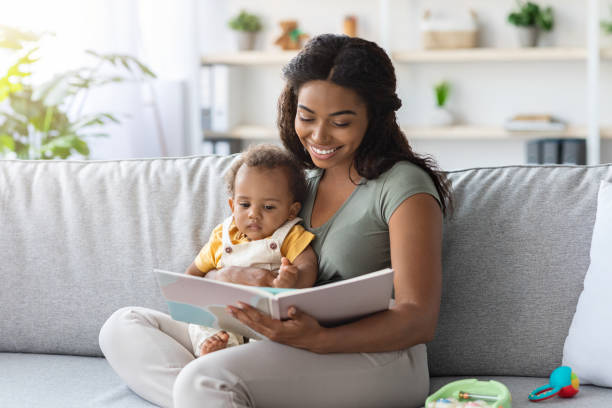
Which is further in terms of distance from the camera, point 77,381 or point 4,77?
point 4,77

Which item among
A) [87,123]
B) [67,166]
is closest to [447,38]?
[87,123]

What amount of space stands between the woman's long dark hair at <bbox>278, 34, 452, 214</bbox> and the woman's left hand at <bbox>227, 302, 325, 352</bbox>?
393mm

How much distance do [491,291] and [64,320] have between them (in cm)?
102

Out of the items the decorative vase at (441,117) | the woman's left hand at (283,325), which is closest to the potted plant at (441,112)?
the decorative vase at (441,117)

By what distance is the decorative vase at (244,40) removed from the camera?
4203 mm

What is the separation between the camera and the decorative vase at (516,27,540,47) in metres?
3.84

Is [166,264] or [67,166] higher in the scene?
[67,166]

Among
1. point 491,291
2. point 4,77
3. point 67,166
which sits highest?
point 4,77

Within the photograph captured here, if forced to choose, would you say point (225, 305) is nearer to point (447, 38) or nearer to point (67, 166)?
point (67, 166)

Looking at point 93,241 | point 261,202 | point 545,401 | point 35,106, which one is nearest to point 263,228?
point 261,202

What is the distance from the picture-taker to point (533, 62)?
13.2 ft

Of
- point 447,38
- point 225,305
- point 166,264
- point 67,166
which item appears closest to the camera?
point 225,305

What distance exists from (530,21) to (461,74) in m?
0.46

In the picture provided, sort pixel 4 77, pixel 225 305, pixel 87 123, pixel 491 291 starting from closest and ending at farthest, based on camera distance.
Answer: pixel 225 305 < pixel 491 291 < pixel 4 77 < pixel 87 123
